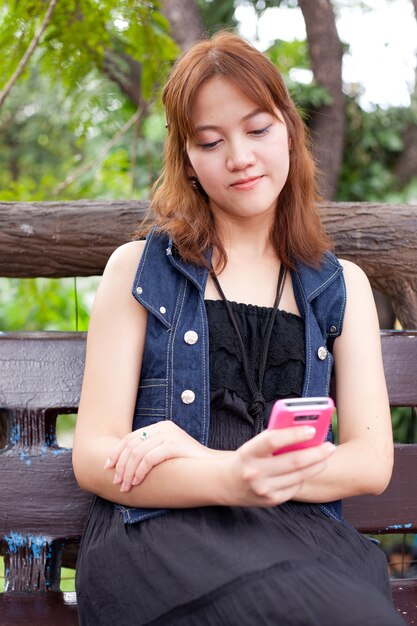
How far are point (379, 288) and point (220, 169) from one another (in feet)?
3.14

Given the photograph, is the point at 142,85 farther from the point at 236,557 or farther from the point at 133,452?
the point at 236,557

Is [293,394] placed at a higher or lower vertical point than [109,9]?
lower

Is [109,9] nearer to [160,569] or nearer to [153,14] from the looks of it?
[153,14]

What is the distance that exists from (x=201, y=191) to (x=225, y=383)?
54 cm

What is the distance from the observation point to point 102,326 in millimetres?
1938

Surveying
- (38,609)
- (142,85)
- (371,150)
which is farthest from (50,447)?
(371,150)

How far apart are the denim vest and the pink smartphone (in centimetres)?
52

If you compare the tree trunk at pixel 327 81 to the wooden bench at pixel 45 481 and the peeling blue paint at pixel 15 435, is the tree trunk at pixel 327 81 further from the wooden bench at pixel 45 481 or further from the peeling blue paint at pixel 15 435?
the peeling blue paint at pixel 15 435

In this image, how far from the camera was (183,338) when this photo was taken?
1.96 m

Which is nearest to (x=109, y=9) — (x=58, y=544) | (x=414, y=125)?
(x=58, y=544)

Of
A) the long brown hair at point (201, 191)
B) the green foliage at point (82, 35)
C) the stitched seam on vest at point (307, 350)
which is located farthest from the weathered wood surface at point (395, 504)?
the green foliage at point (82, 35)

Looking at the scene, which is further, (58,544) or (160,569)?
(58,544)

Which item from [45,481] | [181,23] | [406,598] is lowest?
[406,598]

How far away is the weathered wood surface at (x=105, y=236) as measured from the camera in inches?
102
